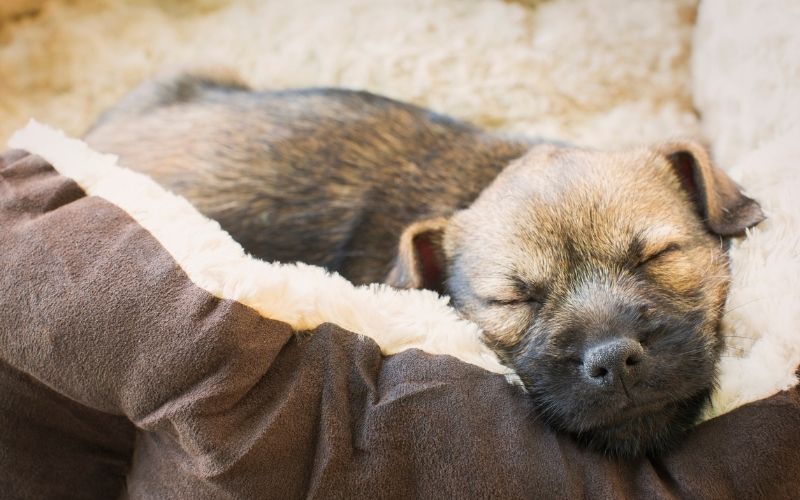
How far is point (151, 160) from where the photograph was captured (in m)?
2.45

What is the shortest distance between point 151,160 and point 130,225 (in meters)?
0.78

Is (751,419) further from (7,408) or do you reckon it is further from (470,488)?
(7,408)

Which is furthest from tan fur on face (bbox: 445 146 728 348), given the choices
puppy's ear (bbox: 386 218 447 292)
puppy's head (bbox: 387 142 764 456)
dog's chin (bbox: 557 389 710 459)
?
dog's chin (bbox: 557 389 710 459)

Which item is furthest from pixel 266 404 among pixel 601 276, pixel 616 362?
pixel 601 276

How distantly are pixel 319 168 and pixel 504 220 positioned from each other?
73cm

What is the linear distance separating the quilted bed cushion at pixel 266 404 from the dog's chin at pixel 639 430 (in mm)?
25

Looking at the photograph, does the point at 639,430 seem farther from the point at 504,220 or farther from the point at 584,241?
the point at 504,220

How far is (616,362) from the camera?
151 centimetres

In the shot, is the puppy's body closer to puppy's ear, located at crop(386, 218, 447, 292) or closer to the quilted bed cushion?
puppy's ear, located at crop(386, 218, 447, 292)

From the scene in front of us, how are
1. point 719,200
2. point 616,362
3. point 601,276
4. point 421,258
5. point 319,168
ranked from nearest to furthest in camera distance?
1. point 616,362
2. point 601,276
3. point 719,200
4. point 421,258
5. point 319,168

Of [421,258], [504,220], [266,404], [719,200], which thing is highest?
[719,200]

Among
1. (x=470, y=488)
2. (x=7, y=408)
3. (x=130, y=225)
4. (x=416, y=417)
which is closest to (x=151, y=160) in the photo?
(x=130, y=225)

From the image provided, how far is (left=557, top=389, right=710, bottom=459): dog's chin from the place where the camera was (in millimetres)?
1562

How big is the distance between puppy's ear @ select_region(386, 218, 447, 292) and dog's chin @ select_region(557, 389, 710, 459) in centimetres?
64
